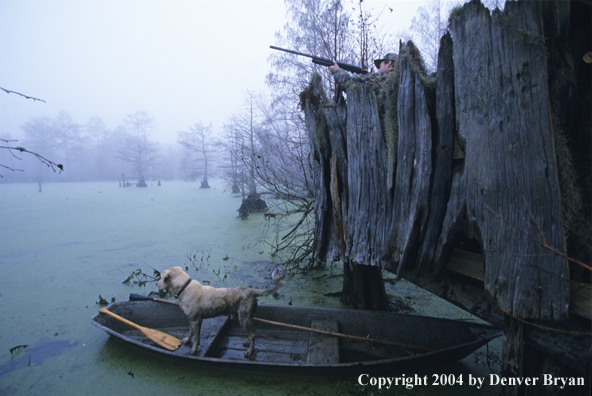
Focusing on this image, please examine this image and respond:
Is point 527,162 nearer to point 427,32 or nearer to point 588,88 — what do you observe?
point 588,88

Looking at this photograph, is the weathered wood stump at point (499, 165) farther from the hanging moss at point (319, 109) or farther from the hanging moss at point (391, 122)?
the hanging moss at point (319, 109)

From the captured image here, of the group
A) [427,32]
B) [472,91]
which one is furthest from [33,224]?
[427,32]

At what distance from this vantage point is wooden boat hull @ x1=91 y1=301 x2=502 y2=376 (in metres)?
3.16

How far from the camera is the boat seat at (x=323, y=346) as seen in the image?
136 inches

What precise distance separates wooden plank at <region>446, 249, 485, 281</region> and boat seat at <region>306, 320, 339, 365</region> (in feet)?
5.96

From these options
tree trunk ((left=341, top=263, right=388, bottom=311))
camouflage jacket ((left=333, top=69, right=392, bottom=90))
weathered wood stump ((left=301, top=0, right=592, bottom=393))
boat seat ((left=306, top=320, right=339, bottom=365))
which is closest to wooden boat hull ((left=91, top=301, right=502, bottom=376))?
boat seat ((left=306, top=320, right=339, bottom=365))

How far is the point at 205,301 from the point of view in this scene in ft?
12.3

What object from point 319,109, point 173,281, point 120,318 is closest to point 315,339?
point 173,281

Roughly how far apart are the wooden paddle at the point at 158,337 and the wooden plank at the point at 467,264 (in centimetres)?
355

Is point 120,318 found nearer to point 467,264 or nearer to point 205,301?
point 205,301

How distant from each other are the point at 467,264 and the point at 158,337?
12.9 ft

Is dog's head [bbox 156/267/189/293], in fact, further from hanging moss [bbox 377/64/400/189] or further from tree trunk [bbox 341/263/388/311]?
hanging moss [bbox 377/64/400/189]

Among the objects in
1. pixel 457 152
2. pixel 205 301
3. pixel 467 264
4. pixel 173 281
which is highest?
pixel 457 152

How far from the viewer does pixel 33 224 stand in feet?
36.8
